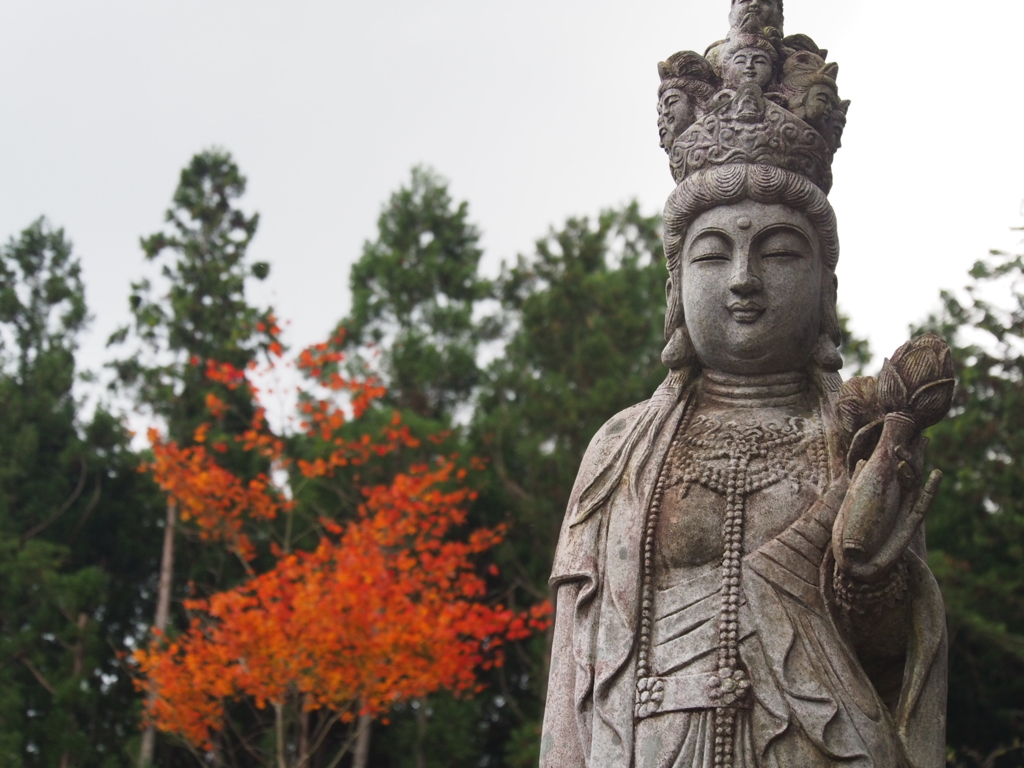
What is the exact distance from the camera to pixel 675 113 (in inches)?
230

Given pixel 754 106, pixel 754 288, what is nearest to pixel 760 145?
pixel 754 106

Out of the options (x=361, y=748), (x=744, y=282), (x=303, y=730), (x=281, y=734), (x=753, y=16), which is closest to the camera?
(x=744, y=282)

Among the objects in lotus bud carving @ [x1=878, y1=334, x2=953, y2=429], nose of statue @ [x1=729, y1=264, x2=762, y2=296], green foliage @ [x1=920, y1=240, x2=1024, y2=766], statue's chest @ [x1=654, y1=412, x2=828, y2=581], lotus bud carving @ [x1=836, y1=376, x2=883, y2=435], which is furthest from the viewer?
green foliage @ [x1=920, y1=240, x2=1024, y2=766]

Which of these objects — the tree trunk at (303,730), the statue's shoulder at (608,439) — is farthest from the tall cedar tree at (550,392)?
the statue's shoulder at (608,439)

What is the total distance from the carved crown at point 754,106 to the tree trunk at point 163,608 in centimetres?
1378

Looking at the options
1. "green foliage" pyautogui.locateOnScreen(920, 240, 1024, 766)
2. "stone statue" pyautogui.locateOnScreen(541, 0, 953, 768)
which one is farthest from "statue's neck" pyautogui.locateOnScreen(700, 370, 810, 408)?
"green foliage" pyautogui.locateOnScreen(920, 240, 1024, 766)

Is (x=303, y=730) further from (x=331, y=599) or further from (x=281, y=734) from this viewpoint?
(x=331, y=599)

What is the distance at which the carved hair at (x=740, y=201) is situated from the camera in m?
5.61

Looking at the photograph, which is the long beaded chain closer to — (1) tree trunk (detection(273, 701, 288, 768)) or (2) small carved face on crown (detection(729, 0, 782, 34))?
(2) small carved face on crown (detection(729, 0, 782, 34))

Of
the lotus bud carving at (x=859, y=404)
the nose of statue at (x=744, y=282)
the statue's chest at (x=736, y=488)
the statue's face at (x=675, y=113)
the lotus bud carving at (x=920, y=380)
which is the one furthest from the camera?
the statue's face at (x=675, y=113)

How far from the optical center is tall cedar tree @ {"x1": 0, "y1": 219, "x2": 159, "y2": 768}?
1888 cm

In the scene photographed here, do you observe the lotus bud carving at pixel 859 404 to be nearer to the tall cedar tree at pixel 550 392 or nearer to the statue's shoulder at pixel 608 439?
the statue's shoulder at pixel 608 439

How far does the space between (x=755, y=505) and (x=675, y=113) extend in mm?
1715

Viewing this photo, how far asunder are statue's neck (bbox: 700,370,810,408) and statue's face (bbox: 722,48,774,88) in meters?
1.23
